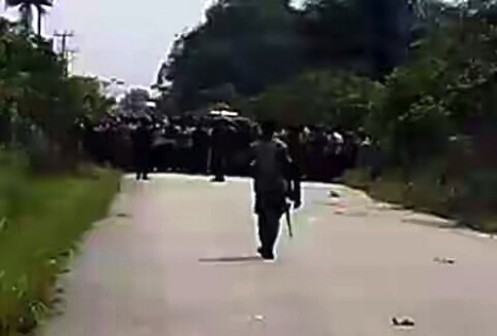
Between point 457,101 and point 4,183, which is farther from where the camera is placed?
point 457,101

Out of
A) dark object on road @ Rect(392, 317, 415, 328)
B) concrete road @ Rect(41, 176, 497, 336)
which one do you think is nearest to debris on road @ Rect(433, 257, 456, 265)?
concrete road @ Rect(41, 176, 497, 336)

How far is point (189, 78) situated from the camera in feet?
343

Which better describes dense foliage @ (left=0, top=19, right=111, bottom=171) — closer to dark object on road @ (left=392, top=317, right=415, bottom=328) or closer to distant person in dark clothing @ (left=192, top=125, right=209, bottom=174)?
distant person in dark clothing @ (left=192, top=125, right=209, bottom=174)

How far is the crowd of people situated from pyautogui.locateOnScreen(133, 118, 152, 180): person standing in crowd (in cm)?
84

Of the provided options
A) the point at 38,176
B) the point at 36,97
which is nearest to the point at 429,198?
the point at 36,97

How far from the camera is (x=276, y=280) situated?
17844 millimetres

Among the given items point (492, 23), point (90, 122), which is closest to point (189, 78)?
point (90, 122)

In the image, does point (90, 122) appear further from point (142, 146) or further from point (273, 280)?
point (273, 280)

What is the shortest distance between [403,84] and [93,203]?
1679cm

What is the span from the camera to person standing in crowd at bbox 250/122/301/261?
68.4 feet

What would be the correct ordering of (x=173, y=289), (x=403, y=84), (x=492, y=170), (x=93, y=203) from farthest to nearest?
(x=403, y=84) < (x=492, y=170) < (x=93, y=203) < (x=173, y=289)

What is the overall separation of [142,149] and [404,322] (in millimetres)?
32517

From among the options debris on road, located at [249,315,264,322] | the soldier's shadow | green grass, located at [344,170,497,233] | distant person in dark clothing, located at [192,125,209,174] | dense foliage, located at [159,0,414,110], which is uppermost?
dense foliage, located at [159,0,414,110]

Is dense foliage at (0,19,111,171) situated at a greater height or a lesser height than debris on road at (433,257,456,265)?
greater
